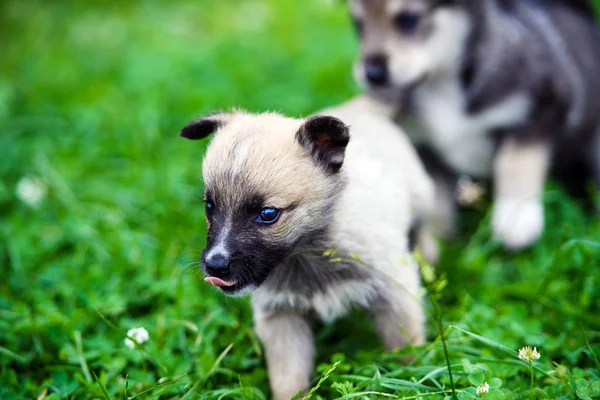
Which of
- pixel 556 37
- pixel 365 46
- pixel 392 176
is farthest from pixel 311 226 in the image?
pixel 556 37

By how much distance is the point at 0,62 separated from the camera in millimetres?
5887

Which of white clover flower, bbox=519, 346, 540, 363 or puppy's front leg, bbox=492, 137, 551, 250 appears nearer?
white clover flower, bbox=519, 346, 540, 363

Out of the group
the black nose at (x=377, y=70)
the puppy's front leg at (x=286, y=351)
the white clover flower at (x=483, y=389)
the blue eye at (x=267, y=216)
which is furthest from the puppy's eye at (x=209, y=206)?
the black nose at (x=377, y=70)

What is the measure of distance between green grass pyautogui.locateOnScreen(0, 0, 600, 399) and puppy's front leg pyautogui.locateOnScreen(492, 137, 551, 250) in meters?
0.11

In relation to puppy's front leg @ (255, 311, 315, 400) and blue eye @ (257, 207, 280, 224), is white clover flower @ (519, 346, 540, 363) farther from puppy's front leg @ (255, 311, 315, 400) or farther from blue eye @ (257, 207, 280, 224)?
blue eye @ (257, 207, 280, 224)

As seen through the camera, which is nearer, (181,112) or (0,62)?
(181,112)

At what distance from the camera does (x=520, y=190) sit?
12.4 feet

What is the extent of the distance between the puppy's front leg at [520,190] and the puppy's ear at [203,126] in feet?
5.94

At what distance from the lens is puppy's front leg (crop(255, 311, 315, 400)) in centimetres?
269

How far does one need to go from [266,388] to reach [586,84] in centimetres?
274

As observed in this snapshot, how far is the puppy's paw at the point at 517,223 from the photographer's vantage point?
3.72 meters

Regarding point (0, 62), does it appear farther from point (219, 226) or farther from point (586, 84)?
point (586, 84)

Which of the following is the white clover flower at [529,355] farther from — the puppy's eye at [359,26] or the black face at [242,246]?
the puppy's eye at [359,26]

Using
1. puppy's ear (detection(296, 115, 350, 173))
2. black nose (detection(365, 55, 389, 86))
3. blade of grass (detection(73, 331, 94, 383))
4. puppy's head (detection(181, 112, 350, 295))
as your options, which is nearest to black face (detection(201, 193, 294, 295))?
puppy's head (detection(181, 112, 350, 295))
